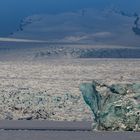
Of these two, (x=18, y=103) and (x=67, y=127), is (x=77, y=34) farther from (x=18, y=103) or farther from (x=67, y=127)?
(x=67, y=127)

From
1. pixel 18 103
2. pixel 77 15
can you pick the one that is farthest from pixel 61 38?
pixel 18 103

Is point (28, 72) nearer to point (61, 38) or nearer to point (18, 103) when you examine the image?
point (18, 103)

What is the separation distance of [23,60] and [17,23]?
23.2 m

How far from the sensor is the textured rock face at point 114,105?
7223mm

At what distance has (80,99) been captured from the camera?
12281mm

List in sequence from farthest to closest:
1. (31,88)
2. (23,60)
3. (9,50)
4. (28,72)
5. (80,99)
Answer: (9,50) → (23,60) → (28,72) → (31,88) → (80,99)

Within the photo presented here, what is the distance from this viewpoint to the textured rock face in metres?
7.22

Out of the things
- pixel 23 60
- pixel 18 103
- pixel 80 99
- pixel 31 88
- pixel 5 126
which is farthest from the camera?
pixel 23 60

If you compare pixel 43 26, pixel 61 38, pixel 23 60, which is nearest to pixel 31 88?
pixel 23 60

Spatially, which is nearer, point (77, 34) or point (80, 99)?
point (80, 99)

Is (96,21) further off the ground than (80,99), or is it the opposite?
(96,21)

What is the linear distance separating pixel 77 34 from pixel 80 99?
25032 mm

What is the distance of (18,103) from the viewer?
11445 millimetres

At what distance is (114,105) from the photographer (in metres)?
7.37
